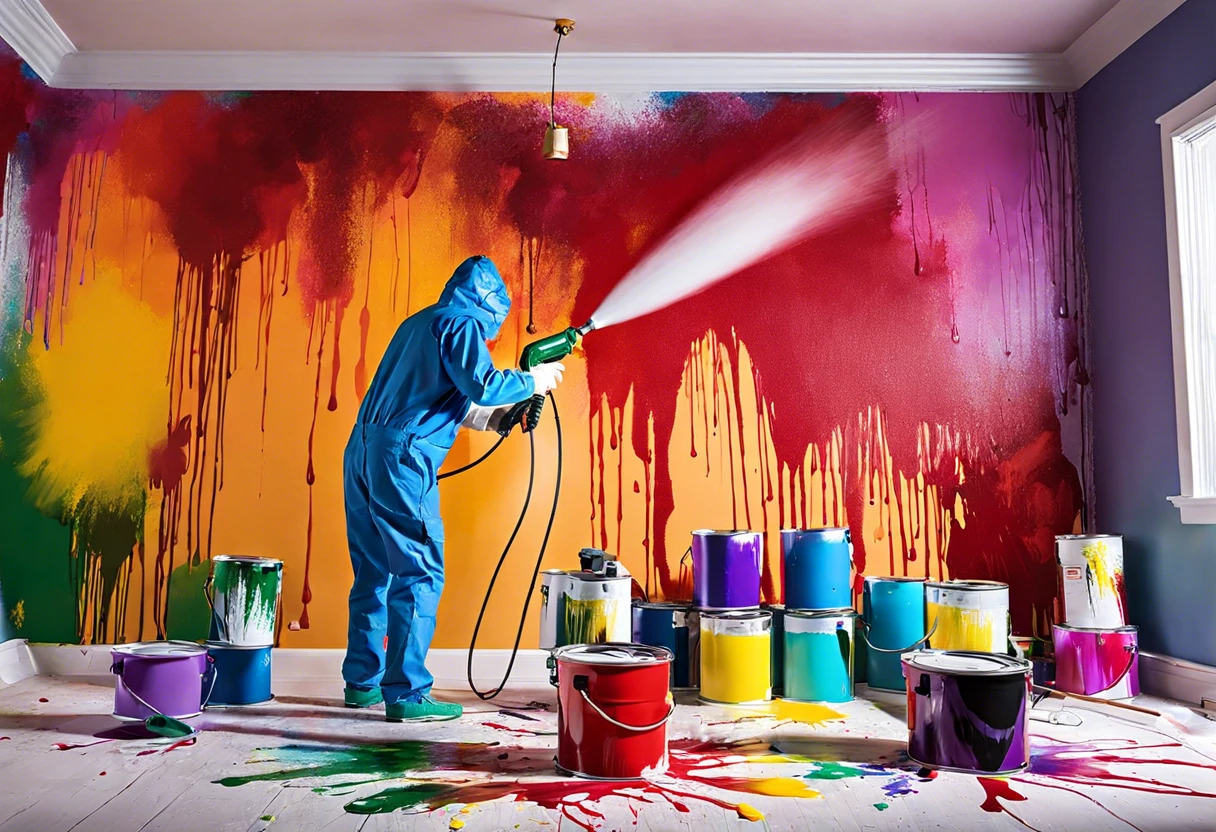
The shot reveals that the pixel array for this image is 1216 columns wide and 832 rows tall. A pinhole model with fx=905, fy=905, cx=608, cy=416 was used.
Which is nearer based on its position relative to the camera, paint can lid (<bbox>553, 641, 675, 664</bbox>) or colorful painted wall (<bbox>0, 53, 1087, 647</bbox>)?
paint can lid (<bbox>553, 641, 675, 664</bbox>)

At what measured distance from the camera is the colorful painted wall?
3551mm

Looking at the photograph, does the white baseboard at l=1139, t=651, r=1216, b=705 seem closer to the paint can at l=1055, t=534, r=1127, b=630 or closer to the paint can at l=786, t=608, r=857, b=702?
the paint can at l=1055, t=534, r=1127, b=630

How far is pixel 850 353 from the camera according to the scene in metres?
3.65

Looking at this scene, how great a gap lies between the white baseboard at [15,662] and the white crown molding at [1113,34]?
469cm

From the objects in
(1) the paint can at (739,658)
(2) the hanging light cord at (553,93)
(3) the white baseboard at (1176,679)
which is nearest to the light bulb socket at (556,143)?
(2) the hanging light cord at (553,93)

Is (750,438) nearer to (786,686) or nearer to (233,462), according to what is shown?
(786,686)

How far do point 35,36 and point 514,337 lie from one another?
2.17 m

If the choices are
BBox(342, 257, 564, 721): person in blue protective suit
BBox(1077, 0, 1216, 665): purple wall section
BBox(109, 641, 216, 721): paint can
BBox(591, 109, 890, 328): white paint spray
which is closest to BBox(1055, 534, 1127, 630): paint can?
BBox(1077, 0, 1216, 665): purple wall section

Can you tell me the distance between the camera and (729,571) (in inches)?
124

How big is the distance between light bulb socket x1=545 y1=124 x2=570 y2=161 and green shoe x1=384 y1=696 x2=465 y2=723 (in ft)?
6.73

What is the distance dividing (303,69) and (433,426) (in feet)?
6.01

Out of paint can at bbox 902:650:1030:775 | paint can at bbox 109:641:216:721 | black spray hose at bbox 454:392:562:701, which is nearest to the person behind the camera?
paint can at bbox 902:650:1030:775

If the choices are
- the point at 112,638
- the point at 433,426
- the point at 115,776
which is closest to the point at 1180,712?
the point at 433,426

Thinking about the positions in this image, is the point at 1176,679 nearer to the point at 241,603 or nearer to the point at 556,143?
the point at 556,143
